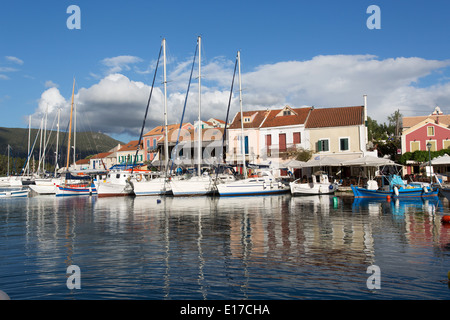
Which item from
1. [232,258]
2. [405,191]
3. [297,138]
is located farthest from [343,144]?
[232,258]

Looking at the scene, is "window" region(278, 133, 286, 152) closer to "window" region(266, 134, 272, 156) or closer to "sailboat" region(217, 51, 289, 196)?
"window" region(266, 134, 272, 156)

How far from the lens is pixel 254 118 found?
52.4 m

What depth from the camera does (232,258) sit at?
36.6 ft

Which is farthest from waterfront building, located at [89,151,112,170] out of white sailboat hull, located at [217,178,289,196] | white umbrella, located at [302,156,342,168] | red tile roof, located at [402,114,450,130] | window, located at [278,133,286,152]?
red tile roof, located at [402,114,450,130]

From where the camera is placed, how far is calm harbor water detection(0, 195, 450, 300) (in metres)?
8.21

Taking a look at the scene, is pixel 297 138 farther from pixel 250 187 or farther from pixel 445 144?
pixel 445 144

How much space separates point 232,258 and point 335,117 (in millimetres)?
38689

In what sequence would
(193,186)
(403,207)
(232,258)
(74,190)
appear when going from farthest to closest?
1. (74,190)
2. (193,186)
3. (403,207)
4. (232,258)

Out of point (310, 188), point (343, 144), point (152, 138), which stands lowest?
point (310, 188)

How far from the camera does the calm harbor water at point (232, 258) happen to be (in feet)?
26.9

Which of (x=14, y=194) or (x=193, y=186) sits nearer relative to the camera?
(x=193, y=186)

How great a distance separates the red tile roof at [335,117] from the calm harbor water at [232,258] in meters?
26.3
